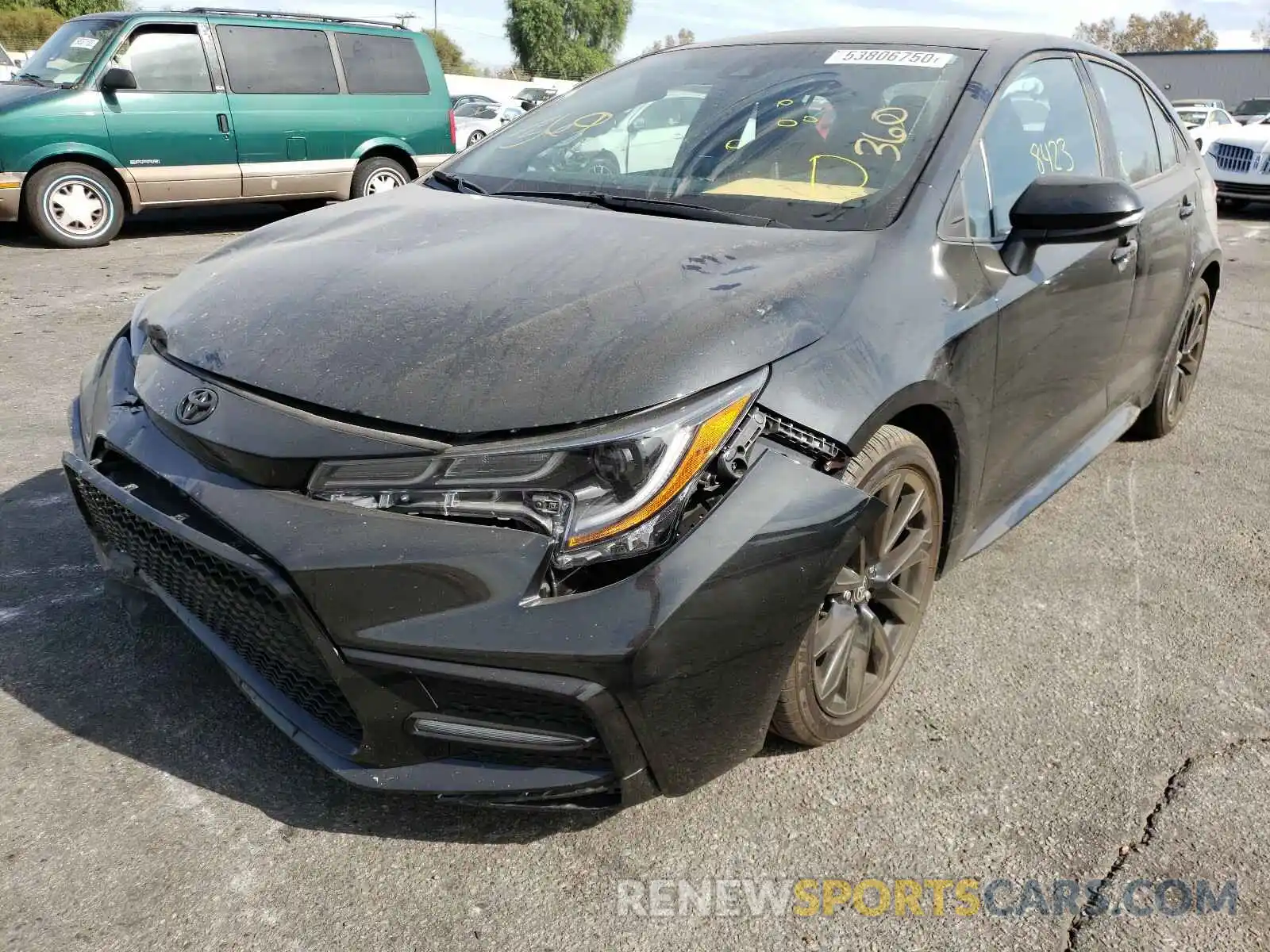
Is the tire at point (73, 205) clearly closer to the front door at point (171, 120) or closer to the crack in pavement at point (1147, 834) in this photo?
the front door at point (171, 120)

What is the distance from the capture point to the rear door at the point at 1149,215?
11.6 feet

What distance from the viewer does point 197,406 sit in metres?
2.03

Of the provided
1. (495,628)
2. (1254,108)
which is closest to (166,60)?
(495,628)

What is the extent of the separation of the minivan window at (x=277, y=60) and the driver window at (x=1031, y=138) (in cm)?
775

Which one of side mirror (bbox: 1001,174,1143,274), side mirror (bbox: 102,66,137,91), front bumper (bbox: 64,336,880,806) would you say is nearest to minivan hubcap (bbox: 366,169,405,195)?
side mirror (bbox: 102,66,137,91)

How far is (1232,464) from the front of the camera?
14.2 ft

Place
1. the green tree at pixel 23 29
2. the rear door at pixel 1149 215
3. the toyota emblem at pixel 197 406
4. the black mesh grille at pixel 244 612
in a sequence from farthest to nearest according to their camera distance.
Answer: the green tree at pixel 23 29, the rear door at pixel 1149 215, the toyota emblem at pixel 197 406, the black mesh grille at pixel 244 612

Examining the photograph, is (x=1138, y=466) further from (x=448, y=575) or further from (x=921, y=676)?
(x=448, y=575)

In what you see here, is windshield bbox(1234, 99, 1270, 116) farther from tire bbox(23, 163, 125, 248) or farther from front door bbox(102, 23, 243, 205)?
tire bbox(23, 163, 125, 248)

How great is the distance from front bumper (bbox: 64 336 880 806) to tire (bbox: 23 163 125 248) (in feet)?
24.8

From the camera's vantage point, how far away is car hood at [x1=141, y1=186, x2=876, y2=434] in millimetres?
1879

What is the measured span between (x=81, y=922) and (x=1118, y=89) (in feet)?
12.9

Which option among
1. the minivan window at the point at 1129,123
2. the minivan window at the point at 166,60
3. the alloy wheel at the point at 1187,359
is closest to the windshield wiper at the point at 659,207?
the minivan window at the point at 1129,123

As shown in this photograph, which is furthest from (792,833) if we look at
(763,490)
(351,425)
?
(351,425)
